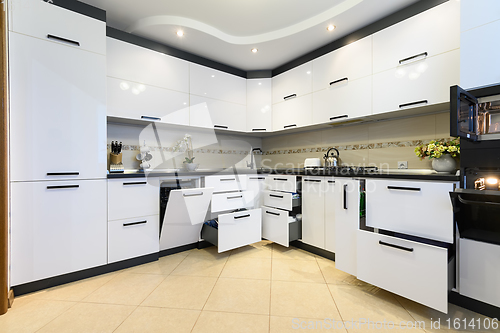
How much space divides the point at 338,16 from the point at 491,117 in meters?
1.45

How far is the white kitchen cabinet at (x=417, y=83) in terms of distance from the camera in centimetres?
179

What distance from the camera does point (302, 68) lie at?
290 centimetres

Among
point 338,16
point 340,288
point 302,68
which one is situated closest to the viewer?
point 340,288

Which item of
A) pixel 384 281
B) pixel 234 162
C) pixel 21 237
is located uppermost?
pixel 234 162

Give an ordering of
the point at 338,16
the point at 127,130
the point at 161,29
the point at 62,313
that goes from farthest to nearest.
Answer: the point at 127,130, the point at 161,29, the point at 338,16, the point at 62,313

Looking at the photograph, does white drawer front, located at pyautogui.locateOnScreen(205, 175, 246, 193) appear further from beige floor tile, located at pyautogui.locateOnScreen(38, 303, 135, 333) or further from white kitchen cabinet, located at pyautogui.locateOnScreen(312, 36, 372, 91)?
white kitchen cabinet, located at pyautogui.locateOnScreen(312, 36, 372, 91)

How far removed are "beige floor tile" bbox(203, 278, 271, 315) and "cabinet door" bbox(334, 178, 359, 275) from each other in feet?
2.08

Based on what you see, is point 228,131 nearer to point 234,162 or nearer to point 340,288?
point 234,162

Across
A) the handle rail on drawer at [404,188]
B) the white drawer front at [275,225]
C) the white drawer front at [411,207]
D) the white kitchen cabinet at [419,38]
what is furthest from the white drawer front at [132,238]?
the white kitchen cabinet at [419,38]

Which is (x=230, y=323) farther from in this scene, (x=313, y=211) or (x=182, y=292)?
(x=313, y=211)

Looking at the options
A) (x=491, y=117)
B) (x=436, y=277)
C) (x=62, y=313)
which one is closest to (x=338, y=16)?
(x=491, y=117)

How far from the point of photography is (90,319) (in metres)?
1.44

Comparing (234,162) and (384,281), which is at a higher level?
(234,162)

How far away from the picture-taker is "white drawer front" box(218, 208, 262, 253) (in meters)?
2.32
